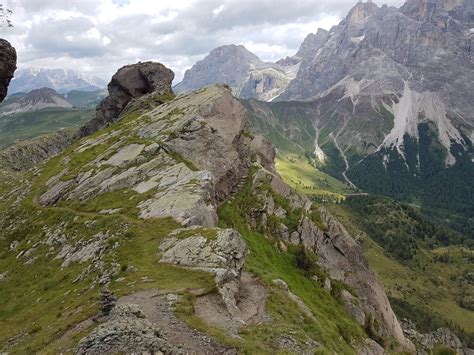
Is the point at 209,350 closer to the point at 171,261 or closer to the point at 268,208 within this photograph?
the point at 171,261

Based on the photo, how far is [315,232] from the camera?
81438mm

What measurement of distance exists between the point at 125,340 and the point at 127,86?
130 meters

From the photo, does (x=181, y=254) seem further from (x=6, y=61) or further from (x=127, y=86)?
(x=127, y=86)

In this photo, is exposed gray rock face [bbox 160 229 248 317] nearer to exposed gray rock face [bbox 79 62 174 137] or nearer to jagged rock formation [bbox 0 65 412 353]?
jagged rock formation [bbox 0 65 412 353]

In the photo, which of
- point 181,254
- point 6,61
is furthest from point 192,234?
point 6,61

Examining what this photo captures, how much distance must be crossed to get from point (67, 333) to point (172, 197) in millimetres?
30354

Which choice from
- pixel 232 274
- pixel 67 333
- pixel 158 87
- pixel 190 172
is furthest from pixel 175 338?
pixel 158 87

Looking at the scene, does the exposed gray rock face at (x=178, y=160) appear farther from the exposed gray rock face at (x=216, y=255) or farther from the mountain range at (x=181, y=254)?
the exposed gray rock face at (x=216, y=255)

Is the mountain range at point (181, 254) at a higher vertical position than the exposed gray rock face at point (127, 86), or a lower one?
lower

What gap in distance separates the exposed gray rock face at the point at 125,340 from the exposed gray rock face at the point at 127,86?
119 m

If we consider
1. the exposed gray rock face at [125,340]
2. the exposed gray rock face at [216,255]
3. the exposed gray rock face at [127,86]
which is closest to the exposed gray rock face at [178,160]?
the exposed gray rock face at [216,255]

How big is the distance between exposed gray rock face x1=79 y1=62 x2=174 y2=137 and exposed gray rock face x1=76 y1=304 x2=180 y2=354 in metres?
119

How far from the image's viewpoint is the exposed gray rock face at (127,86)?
464ft

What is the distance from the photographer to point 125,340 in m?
26.1
